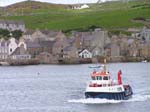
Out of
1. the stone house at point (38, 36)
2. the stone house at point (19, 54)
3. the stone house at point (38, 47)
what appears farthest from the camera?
the stone house at point (38, 36)

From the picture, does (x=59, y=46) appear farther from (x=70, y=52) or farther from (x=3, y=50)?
(x=3, y=50)

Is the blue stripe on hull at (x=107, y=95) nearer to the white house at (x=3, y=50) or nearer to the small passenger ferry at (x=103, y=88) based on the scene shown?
the small passenger ferry at (x=103, y=88)

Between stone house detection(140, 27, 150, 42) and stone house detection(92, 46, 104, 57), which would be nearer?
stone house detection(92, 46, 104, 57)

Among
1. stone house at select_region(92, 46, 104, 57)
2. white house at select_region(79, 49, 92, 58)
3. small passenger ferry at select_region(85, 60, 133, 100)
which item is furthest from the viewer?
stone house at select_region(92, 46, 104, 57)

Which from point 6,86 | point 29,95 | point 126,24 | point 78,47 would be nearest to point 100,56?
point 78,47

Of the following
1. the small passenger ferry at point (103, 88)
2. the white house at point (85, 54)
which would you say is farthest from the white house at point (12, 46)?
the small passenger ferry at point (103, 88)

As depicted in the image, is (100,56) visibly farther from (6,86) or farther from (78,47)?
(6,86)

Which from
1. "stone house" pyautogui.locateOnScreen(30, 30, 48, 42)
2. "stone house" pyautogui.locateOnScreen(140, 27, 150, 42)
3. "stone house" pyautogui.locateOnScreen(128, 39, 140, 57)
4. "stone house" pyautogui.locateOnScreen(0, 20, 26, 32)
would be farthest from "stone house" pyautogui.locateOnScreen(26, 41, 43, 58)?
"stone house" pyautogui.locateOnScreen(0, 20, 26, 32)

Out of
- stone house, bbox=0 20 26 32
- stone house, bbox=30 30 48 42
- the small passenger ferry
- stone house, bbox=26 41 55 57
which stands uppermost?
stone house, bbox=0 20 26 32

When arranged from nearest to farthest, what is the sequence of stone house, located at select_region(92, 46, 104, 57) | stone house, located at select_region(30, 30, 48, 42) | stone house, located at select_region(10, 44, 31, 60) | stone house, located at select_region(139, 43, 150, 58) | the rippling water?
the rippling water, stone house, located at select_region(10, 44, 31, 60), stone house, located at select_region(92, 46, 104, 57), stone house, located at select_region(139, 43, 150, 58), stone house, located at select_region(30, 30, 48, 42)

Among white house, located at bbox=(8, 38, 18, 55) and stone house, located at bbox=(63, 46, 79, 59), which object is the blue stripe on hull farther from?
white house, located at bbox=(8, 38, 18, 55)

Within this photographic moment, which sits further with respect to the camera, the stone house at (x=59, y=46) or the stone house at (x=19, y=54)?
the stone house at (x=59, y=46)

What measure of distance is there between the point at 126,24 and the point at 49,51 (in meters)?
47.4

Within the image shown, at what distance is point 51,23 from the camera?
647ft
